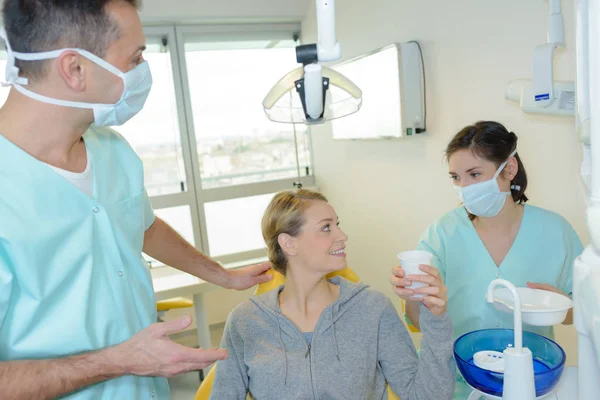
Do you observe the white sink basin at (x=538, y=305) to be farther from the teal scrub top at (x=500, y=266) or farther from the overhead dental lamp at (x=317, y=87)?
the overhead dental lamp at (x=317, y=87)

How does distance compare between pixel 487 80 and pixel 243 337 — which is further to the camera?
pixel 487 80

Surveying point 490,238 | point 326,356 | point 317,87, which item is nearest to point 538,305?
point 490,238

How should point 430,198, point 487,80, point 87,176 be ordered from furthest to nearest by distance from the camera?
point 430,198 → point 487,80 → point 87,176

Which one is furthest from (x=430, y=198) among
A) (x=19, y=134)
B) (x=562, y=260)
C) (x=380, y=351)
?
(x=19, y=134)

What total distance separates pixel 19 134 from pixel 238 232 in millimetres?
3017

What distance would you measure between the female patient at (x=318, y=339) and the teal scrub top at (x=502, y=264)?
0.79 ft

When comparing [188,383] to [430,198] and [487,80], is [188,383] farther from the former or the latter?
[487,80]

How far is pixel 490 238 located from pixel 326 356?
2.27 ft

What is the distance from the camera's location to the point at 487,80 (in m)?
2.05

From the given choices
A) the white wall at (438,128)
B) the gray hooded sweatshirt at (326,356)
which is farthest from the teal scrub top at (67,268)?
the white wall at (438,128)

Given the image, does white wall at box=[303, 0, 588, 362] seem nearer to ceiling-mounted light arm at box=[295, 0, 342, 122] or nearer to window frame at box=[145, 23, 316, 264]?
window frame at box=[145, 23, 316, 264]

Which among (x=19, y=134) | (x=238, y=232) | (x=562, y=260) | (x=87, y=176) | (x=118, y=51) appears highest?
(x=118, y=51)

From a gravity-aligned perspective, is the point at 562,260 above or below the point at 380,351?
above

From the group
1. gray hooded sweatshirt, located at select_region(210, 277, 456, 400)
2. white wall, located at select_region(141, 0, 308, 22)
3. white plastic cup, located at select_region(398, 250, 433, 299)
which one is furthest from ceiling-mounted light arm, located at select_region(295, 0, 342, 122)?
white wall, located at select_region(141, 0, 308, 22)
